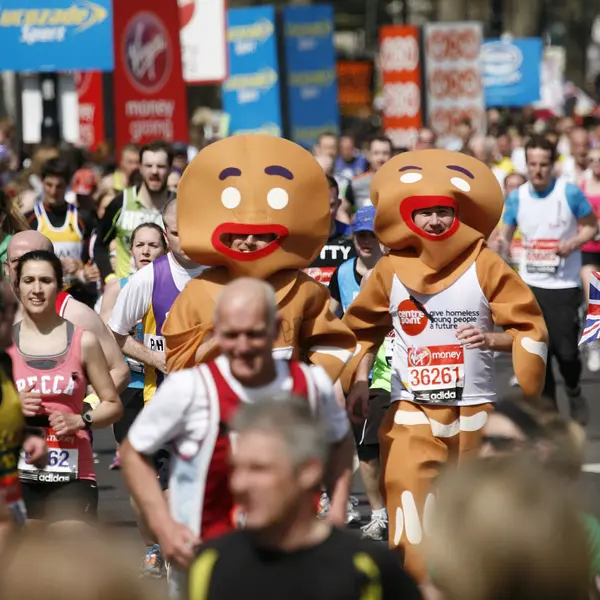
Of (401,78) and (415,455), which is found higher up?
(401,78)

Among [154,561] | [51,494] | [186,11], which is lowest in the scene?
[154,561]

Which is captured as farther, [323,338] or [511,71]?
[511,71]

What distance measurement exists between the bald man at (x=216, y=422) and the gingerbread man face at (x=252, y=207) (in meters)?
1.37

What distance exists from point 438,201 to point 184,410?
103 inches

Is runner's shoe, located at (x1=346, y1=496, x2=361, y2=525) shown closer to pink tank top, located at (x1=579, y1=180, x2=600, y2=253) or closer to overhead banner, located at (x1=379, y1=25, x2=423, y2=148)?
pink tank top, located at (x1=579, y1=180, x2=600, y2=253)

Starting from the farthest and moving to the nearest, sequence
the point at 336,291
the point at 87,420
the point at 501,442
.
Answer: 1. the point at 336,291
2. the point at 87,420
3. the point at 501,442

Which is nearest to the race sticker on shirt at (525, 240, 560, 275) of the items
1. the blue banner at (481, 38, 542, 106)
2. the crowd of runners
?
the crowd of runners

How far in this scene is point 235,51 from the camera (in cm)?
2383

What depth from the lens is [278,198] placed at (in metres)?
6.54

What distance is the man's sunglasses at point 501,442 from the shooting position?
4109 millimetres

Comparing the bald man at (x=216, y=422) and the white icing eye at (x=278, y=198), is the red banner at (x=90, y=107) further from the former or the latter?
the bald man at (x=216, y=422)

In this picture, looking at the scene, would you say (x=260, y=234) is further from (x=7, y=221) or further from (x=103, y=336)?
(x=7, y=221)

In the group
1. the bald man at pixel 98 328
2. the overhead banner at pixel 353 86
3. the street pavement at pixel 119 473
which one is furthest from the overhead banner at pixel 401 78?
the bald man at pixel 98 328

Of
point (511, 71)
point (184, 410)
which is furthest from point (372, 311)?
point (511, 71)
